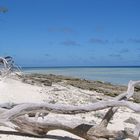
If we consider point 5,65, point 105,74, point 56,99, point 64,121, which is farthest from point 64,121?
point 105,74

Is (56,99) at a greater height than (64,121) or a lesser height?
lesser

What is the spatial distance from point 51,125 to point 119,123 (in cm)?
329

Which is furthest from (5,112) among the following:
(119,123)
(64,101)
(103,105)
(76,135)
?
(64,101)

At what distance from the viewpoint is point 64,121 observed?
24.3 ft

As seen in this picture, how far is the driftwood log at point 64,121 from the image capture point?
7226 mm

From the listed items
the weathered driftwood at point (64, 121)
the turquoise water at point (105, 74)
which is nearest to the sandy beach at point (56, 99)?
the weathered driftwood at point (64, 121)

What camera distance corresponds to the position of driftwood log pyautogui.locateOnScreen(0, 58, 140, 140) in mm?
7226

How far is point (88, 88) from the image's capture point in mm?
18344

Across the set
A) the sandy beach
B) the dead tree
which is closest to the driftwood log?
the sandy beach

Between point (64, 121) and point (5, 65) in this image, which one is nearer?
point (64, 121)

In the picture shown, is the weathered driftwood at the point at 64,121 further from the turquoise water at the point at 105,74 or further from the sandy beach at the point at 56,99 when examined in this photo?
the turquoise water at the point at 105,74

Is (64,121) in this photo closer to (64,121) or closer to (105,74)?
(64,121)

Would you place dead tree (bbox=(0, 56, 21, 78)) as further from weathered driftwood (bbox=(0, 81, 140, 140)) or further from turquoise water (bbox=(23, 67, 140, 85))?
turquoise water (bbox=(23, 67, 140, 85))

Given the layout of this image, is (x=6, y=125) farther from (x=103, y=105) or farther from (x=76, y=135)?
(x=103, y=105)
